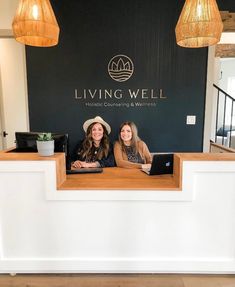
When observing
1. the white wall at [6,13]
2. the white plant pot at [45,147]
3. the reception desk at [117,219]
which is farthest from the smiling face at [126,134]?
the white wall at [6,13]

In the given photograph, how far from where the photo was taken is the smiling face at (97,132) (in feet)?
9.78

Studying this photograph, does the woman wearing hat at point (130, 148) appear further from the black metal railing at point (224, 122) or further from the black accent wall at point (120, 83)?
the black metal railing at point (224, 122)

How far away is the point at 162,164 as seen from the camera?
7.17 feet

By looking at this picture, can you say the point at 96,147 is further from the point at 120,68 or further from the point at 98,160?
the point at 120,68

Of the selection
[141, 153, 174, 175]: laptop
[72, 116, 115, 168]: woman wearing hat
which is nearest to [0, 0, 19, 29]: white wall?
[72, 116, 115, 168]: woman wearing hat

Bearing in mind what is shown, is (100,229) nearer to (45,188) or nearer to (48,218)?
(48,218)

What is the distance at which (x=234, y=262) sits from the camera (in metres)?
2.02

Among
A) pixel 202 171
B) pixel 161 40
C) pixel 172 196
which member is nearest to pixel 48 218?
pixel 172 196

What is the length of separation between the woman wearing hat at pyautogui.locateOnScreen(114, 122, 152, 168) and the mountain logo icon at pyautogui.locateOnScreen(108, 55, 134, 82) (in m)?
0.86

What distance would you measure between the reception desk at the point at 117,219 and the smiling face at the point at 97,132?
101 centimetres

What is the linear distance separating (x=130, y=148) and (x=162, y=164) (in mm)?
892

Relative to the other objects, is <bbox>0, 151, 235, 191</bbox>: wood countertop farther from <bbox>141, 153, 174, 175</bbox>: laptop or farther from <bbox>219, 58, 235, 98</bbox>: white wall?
<bbox>219, 58, 235, 98</bbox>: white wall

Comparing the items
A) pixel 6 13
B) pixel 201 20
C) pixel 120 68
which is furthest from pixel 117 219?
pixel 6 13

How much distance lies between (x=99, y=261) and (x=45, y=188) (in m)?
0.76
